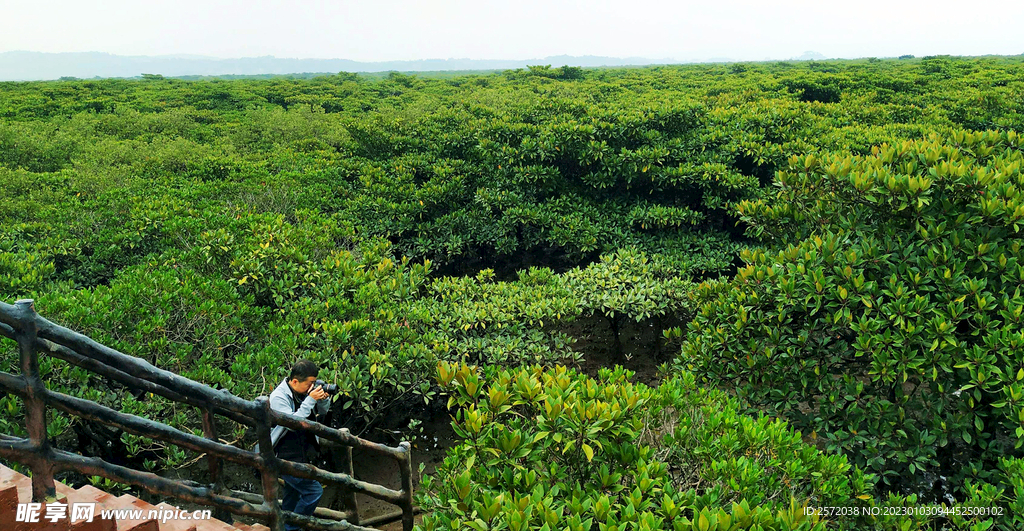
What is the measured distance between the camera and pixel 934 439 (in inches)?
162

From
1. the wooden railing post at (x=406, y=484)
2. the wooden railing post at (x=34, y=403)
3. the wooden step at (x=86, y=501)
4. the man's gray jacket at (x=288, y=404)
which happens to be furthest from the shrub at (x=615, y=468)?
the wooden railing post at (x=34, y=403)

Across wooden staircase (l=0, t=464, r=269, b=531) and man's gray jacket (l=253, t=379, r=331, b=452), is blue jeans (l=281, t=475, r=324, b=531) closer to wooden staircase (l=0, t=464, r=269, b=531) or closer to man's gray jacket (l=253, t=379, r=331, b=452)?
man's gray jacket (l=253, t=379, r=331, b=452)

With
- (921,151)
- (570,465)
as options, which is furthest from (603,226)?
(570,465)

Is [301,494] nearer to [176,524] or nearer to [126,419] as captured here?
[176,524]

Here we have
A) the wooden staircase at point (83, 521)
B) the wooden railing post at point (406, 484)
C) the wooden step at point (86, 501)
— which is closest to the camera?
the wooden staircase at point (83, 521)

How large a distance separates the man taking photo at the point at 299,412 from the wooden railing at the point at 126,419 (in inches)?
41.7

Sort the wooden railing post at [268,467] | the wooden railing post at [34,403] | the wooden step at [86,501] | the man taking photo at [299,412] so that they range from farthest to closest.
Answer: the man taking photo at [299,412] < the wooden railing post at [268,467] < the wooden step at [86,501] < the wooden railing post at [34,403]

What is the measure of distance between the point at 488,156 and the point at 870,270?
7.58m

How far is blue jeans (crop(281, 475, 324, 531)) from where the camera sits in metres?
4.37

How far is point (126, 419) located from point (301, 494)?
2.26 m

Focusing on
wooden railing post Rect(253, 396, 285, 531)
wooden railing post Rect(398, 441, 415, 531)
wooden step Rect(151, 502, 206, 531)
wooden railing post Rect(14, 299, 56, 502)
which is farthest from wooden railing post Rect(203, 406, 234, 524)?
wooden railing post Rect(398, 441, 415, 531)

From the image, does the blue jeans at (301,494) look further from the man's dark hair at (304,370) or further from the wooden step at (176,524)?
A: the wooden step at (176,524)

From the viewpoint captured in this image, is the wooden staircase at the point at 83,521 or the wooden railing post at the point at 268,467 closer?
the wooden staircase at the point at 83,521

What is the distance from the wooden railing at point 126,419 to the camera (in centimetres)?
216
